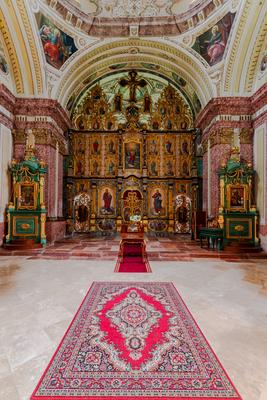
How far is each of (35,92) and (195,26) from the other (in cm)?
705

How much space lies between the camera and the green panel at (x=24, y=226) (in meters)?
8.70

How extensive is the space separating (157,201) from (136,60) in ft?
25.1

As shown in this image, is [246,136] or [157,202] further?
[157,202]

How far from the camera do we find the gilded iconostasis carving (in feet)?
44.7

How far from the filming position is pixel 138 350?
8.28ft

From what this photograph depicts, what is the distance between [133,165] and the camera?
543 inches

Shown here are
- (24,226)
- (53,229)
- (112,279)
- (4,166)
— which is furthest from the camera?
(53,229)

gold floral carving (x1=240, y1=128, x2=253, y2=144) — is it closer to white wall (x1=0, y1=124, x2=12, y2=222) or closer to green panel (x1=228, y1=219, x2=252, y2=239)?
green panel (x1=228, y1=219, x2=252, y2=239)

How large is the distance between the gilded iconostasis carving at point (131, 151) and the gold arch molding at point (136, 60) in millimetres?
1690

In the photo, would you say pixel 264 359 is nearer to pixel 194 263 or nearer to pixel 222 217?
pixel 194 263

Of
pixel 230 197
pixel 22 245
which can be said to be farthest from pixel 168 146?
pixel 22 245

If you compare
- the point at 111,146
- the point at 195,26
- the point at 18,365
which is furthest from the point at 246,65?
the point at 18,365

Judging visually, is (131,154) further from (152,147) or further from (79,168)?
(79,168)

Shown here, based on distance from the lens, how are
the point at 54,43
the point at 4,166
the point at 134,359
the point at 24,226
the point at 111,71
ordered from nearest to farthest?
the point at 134,359
the point at 24,226
the point at 4,166
the point at 54,43
the point at 111,71
